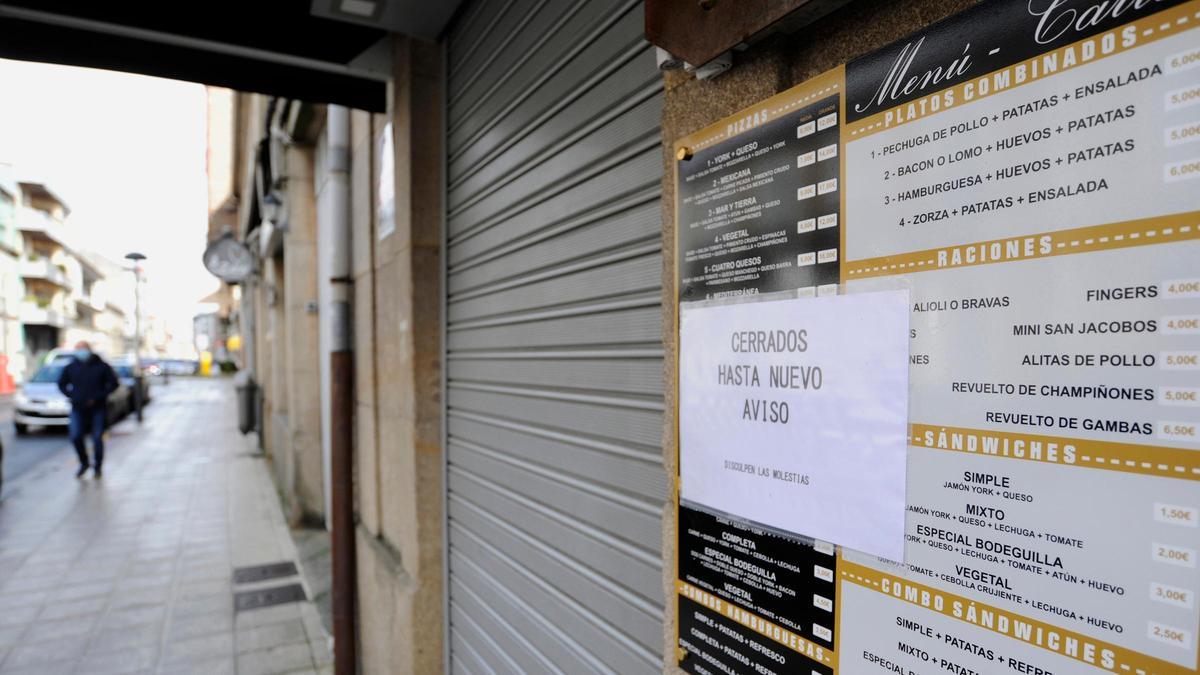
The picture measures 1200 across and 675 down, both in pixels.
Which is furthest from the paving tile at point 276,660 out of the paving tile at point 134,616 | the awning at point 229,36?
the awning at point 229,36

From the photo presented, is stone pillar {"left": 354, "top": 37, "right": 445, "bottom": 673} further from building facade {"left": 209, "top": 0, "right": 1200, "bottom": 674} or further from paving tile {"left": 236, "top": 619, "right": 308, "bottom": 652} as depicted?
paving tile {"left": 236, "top": 619, "right": 308, "bottom": 652}

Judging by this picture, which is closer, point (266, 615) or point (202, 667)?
point (202, 667)

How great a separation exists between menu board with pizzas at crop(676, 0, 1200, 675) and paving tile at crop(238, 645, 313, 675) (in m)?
4.87

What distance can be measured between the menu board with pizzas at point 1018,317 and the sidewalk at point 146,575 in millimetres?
5181

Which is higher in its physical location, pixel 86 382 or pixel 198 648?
pixel 86 382

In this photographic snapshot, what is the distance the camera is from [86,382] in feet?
35.4

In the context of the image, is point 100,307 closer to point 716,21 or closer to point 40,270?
point 40,270

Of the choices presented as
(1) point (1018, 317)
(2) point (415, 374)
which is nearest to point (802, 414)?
(1) point (1018, 317)

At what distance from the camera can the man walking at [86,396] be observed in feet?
35.2

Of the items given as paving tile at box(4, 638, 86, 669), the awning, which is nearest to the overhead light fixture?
the awning

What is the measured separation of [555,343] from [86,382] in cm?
1185

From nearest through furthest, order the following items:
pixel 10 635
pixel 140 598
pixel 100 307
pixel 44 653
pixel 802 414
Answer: pixel 802 414, pixel 44 653, pixel 10 635, pixel 140 598, pixel 100 307

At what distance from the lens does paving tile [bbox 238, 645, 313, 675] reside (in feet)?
16.0

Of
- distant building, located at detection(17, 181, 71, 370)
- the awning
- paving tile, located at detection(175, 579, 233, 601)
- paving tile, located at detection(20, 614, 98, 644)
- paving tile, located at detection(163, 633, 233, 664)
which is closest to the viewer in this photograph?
the awning
